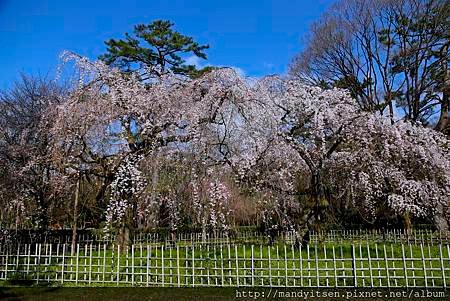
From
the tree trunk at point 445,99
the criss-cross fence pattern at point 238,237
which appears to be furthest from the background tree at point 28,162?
the tree trunk at point 445,99

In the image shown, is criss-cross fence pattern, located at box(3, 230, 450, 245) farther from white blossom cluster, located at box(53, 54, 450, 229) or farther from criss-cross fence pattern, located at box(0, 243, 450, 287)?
criss-cross fence pattern, located at box(0, 243, 450, 287)

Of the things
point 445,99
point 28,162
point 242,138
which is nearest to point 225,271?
point 242,138

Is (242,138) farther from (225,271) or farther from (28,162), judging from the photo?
(28,162)

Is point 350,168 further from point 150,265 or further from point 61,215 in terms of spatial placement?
point 61,215

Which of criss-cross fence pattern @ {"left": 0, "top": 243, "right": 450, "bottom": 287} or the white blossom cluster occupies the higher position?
the white blossom cluster

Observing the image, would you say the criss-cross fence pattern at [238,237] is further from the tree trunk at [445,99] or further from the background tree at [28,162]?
the tree trunk at [445,99]

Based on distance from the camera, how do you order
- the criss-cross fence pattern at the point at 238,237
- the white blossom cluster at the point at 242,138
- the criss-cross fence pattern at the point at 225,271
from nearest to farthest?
the criss-cross fence pattern at the point at 225,271 → the white blossom cluster at the point at 242,138 → the criss-cross fence pattern at the point at 238,237

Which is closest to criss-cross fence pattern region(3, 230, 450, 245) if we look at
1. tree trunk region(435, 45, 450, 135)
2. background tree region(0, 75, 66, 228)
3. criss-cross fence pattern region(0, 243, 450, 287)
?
background tree region(0, 75, 66, 228)

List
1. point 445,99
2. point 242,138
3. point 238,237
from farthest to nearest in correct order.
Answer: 1. point 445,99
2. point 238,237
3. point 242,138

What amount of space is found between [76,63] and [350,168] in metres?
6.81

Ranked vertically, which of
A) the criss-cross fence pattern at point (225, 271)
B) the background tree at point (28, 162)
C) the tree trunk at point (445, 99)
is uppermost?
the tree trunk at point (445, 99)

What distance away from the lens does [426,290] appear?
499cm

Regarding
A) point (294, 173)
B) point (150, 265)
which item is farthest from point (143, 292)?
point (294, 173)

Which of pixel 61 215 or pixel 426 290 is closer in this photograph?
pixel 426 290
